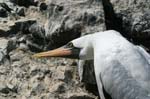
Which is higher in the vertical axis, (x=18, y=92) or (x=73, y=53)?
(x=73, y=53)

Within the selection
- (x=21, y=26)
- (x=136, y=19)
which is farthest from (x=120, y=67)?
(x=21, y=26)

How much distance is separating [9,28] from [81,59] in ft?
5.57

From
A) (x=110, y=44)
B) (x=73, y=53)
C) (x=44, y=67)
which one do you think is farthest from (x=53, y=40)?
(x=110, y=44)

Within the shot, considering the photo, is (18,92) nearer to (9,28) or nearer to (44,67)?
(44,67)

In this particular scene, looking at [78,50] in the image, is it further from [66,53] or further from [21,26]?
[21,26]

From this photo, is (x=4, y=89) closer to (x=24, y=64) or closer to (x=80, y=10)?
(x=24, y=64)

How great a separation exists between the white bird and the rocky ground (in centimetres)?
95

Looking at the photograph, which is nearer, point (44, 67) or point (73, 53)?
point (73, 53)

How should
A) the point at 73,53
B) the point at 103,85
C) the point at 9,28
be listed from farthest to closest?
the point at 9,28, the point at 73,53, the point at 103,85

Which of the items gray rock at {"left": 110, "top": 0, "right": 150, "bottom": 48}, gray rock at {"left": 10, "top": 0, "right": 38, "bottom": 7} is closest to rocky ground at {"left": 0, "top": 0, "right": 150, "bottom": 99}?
gray rock at {"left": 110, "top": 0, "right": 150, "bottom": 48}

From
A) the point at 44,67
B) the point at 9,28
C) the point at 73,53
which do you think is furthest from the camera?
the point at 9,28

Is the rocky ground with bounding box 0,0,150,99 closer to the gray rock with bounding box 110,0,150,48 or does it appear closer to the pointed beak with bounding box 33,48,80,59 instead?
the gray rock with bounding box 110,0,150,48

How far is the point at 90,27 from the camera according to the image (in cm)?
786

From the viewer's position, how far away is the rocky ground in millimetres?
7500
